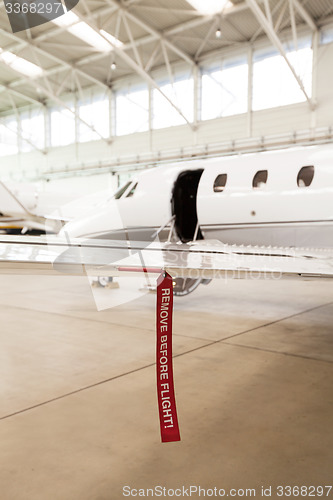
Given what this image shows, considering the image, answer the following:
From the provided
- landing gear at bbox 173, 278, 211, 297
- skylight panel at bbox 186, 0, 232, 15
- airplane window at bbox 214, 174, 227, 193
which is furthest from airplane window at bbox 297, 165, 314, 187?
skylight panel at bbox 186, 0, 232, 15

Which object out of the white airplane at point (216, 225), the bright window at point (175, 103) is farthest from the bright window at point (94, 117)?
the white airplane at point (216, 225)

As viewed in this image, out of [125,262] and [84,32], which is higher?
[84,32]

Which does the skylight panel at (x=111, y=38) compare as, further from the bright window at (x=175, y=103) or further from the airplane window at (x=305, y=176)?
the airplane window at (x=305, y=176)

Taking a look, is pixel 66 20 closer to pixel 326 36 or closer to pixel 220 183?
pixel 326 36

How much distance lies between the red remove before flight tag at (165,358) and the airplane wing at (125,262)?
450 mm

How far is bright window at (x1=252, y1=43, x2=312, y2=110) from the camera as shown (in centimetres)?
1816

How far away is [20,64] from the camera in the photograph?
23891 millimetres

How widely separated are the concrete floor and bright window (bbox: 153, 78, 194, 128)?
1767 centimetres

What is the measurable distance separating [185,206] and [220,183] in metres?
1.67

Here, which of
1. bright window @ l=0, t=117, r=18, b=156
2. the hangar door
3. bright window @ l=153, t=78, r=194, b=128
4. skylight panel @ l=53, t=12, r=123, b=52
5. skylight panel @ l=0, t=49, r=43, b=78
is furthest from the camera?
bright window @ l=0, t=117, r=18, b=156

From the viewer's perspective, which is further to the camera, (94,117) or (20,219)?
(94,117)

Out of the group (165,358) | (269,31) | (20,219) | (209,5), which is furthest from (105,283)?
(209,5)

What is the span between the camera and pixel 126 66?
24.0 meters

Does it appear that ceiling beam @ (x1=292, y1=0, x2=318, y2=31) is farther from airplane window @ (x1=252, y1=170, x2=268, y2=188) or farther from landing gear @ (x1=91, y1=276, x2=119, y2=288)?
landing gear @ (x1=91, y1=276, x2=119, y2=288)
